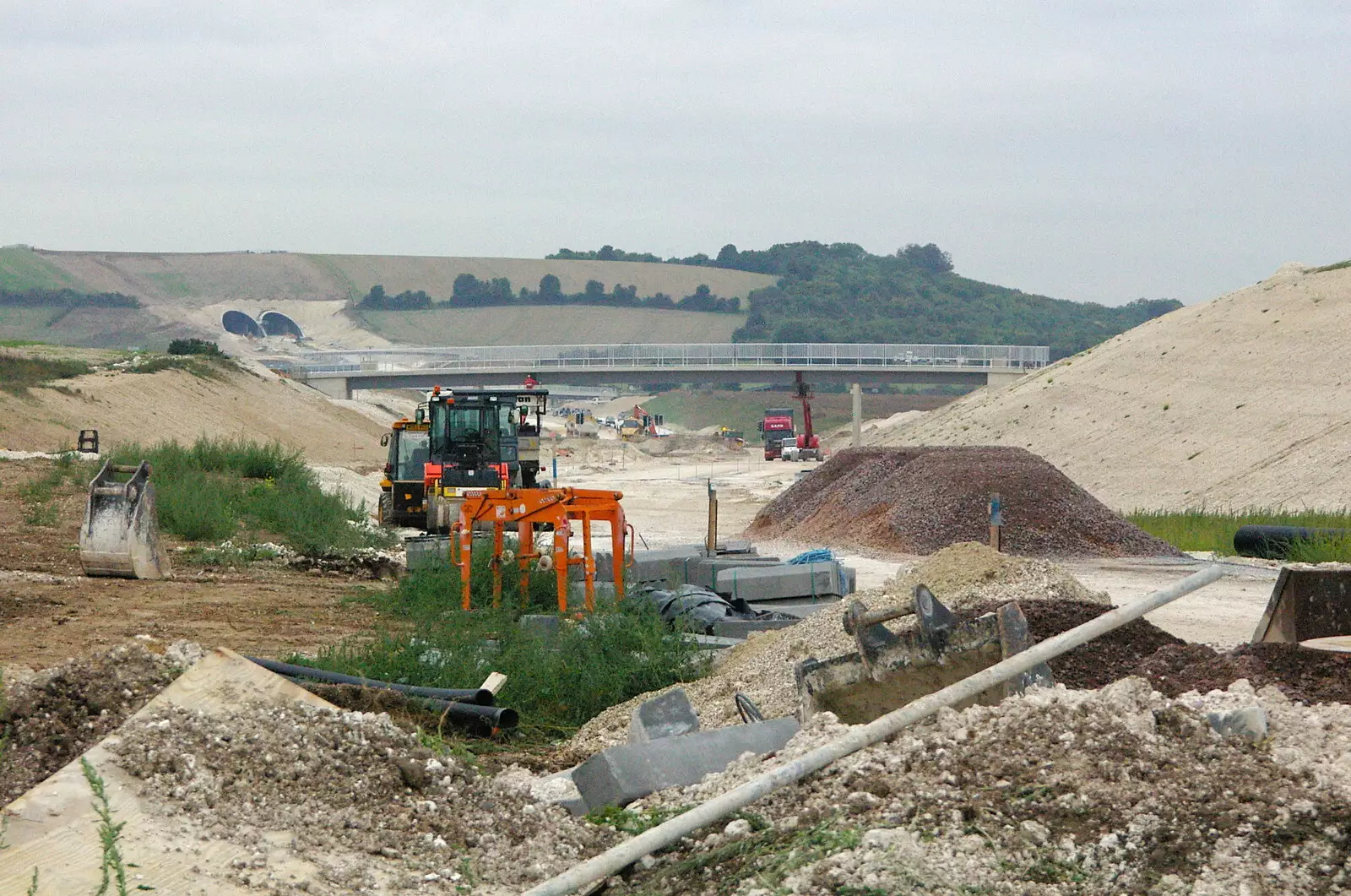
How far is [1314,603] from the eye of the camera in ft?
31.6

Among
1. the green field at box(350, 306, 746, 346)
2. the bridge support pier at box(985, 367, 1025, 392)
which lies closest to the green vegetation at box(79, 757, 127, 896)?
the bridge support pier at box(985, 367, 1025, 392)

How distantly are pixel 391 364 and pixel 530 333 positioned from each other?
10377cm

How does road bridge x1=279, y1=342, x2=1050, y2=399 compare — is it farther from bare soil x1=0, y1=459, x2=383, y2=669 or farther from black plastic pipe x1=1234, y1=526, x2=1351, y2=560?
bare soil x1=0, y1=459, x2=383, y2=669

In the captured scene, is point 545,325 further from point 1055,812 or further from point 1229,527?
point 1055,812

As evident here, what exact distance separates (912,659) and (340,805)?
9.74 feet

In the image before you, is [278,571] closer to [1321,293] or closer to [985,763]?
[985,763]

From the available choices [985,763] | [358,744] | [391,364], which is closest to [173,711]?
[358,744]

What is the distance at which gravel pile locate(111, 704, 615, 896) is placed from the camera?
18.6 ft

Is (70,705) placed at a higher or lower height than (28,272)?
lower

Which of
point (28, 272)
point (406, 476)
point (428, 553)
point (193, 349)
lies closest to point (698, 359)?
point (193, 349)

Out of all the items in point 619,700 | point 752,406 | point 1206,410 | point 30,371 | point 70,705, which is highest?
point 30,371

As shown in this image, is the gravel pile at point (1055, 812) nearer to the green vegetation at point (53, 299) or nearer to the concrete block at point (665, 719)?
the concrete block at point (665, 719)

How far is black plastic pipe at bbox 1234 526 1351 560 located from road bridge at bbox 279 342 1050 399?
59.8m

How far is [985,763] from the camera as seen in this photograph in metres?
5.61
